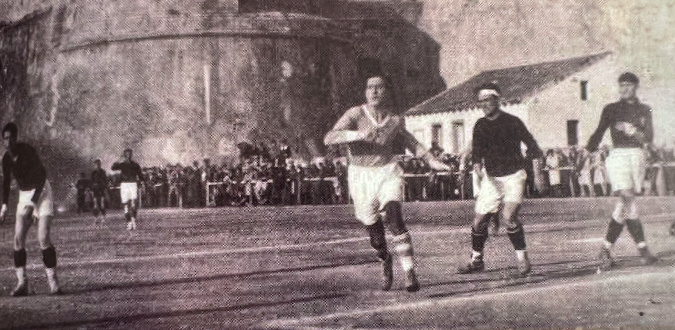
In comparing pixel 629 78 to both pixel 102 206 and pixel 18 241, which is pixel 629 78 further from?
pixel 18 241

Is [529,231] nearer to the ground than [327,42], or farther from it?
nearer to the ground

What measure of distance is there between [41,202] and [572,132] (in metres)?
3.59

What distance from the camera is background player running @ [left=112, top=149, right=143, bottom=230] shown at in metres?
5.64

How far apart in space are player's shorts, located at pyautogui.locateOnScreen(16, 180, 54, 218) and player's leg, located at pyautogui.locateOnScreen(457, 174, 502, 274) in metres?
2.61

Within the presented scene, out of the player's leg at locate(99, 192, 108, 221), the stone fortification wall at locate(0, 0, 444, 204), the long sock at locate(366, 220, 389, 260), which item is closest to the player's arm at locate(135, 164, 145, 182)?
the stone fortification wall at locate(0, 0, 444, 204)

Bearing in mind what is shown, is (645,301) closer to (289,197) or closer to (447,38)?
(447,38)

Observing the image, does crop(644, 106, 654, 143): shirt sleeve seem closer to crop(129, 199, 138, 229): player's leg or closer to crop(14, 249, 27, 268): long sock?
crop(129, 199, 138, 229): player's leg

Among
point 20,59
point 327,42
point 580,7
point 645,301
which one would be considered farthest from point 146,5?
point 645,301

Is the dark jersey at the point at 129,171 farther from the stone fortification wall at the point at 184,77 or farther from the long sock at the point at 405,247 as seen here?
the long sock at the point at 405,247

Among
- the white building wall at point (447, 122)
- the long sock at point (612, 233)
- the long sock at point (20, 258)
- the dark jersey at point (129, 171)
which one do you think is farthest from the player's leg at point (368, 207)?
the long sock at point (20, 258)

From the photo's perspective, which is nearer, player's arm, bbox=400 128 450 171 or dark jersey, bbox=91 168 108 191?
player's arm, bbox=400 128 450 171

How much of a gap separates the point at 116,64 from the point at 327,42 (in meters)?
1.86

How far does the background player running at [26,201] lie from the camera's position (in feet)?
15.4

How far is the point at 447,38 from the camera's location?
6168mm
